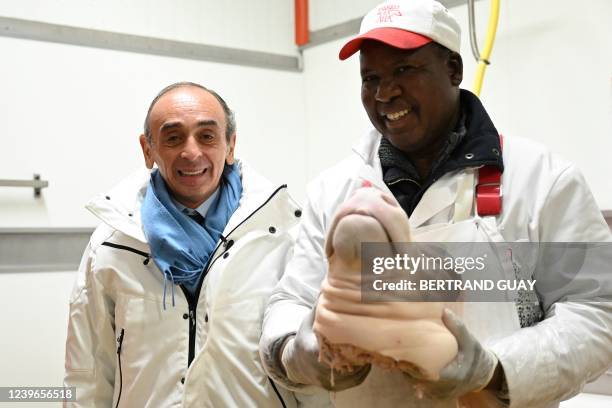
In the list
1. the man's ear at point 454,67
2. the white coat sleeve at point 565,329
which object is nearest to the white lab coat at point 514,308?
the white coat sleeve at point 565,329

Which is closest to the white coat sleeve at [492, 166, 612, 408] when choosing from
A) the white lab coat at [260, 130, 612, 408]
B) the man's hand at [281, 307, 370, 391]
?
the white lab coat at [260, 130, 612, 408]

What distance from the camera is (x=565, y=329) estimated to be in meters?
0.95

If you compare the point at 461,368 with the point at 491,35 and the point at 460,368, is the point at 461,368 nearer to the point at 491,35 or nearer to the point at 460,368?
the point at 460,368

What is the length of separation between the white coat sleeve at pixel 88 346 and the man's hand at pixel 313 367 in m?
0.70

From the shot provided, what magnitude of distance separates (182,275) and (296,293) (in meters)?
0.36

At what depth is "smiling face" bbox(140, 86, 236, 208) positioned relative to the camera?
1.49 m

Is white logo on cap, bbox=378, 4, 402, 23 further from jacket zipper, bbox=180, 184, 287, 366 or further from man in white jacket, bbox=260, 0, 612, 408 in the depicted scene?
jacket zipper, bbox=180, 184, 287, 366

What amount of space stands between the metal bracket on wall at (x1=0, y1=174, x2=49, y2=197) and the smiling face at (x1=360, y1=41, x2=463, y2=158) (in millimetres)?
1756

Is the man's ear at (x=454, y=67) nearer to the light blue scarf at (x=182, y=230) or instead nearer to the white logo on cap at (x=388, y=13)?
the white logo on cap at (x=388, y=13)

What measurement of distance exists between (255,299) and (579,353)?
0.68 meters

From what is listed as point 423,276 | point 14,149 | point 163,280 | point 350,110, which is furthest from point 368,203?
point 350,110

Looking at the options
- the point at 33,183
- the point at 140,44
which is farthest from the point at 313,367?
the point at 140,44

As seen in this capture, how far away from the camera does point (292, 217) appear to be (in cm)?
154

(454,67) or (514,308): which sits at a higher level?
(454,67)
